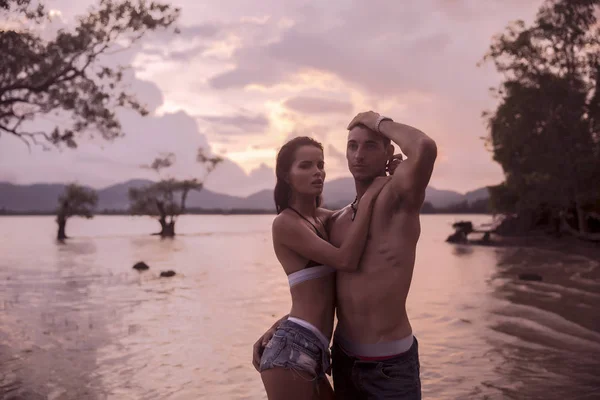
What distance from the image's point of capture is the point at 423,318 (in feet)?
48.1

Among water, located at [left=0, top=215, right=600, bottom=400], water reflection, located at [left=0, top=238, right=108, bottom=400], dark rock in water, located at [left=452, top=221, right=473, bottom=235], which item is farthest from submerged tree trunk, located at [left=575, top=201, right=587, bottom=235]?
water reflection, located at [left=0, top=238, right=108, bottom=400]

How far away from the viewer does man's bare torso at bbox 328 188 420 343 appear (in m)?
3.48

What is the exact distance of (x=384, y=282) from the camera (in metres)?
3.49

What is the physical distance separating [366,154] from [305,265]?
2.70 ft

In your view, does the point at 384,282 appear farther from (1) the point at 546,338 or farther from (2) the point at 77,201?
(2) the point at 77,201

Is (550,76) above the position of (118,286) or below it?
above

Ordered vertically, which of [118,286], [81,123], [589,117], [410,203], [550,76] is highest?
[550,76]

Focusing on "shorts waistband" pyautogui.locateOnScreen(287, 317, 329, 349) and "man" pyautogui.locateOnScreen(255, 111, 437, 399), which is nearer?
"man" pyautogui.locateOnScreen(255, 111, 437, 399)

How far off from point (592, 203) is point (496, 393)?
115ft

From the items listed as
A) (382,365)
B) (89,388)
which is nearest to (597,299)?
(89,388)

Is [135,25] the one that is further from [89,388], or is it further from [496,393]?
[496,393]

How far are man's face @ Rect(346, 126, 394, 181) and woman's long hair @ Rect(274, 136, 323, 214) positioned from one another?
0.32 metres

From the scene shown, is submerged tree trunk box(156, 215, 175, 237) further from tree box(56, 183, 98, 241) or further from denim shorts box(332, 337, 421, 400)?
denim shorts box(332, 337, 421, 400)

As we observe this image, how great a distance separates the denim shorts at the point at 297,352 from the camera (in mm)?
3439
